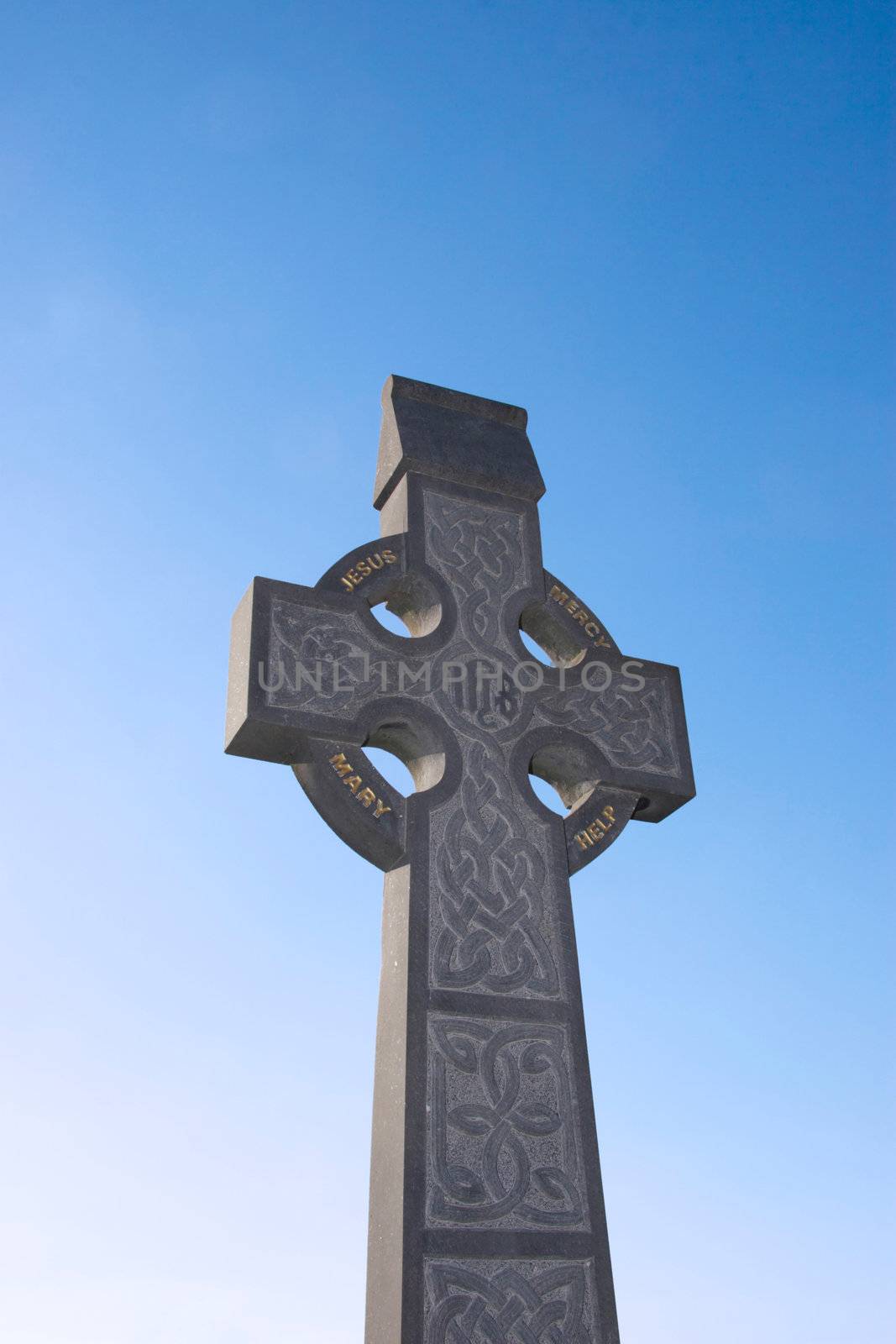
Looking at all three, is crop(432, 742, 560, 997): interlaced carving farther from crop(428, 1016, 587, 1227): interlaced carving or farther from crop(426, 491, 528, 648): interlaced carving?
crop(426, 491, 528, 648): interlaced carving

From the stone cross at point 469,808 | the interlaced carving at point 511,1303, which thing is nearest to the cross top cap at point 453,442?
the stone cross at point 469,808

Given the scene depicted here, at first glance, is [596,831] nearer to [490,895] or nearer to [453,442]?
[490,895]

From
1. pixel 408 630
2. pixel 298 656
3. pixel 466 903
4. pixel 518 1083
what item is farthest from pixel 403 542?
pixel 518 1083

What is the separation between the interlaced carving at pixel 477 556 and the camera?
19.2ft

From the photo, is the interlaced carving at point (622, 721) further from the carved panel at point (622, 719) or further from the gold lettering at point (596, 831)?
the gold lettering at point (596, 831)

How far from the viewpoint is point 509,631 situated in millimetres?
5902

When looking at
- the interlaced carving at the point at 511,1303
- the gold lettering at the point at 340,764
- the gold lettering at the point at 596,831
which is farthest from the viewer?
the gold lettering at the point at 596,831

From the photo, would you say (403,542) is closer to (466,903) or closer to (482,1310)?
(466,903)

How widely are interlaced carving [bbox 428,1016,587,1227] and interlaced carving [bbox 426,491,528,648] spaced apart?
72.1 inches

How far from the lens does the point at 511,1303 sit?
4375mm

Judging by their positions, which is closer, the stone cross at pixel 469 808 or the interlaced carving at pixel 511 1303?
the interlaced carving at pixel 511 1303

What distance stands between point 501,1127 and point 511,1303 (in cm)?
57

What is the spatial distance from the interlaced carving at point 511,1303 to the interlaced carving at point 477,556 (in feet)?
8.51

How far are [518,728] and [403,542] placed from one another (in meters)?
1.01
